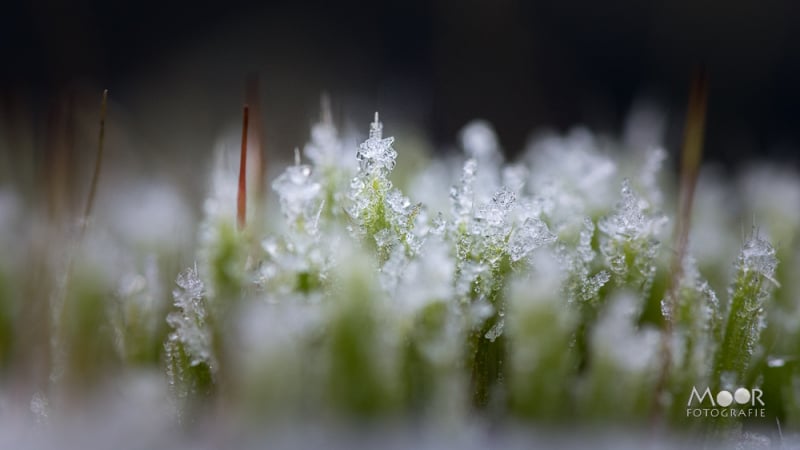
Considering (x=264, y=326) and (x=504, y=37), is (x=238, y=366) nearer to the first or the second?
(x=264, y=326)

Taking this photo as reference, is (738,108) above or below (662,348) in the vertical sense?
above

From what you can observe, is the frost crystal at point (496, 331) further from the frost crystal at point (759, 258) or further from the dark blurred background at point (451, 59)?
the dark blurred background at point (451, 59)

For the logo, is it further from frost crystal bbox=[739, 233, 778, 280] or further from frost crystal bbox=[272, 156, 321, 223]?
frost crystal bbox=[272, 156, 321, 223]

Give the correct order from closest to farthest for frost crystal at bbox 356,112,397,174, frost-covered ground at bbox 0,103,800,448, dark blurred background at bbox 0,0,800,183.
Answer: frost-covered ground at bbox 0,103,800,448
frost crystal at bbox 356,112,397,174
dark blurred background at bbox 0,0,800,183

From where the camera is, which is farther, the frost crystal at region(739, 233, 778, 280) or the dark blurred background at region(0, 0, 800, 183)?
the dark blurred background at region(0, 0, 800, 183)

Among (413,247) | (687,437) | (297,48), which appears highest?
(297,48)

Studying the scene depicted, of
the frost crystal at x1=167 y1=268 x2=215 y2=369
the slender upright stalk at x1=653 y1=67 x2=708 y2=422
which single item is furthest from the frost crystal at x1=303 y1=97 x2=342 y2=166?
the slender upright stalk at x1=653 y1=67 x2=708 y2=422

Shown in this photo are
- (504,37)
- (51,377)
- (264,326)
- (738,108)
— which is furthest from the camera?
(738,108)

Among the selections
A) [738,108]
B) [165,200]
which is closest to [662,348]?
[165,200]

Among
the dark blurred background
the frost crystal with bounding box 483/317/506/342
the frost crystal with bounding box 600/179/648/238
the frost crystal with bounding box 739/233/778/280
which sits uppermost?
the dark blurred background
